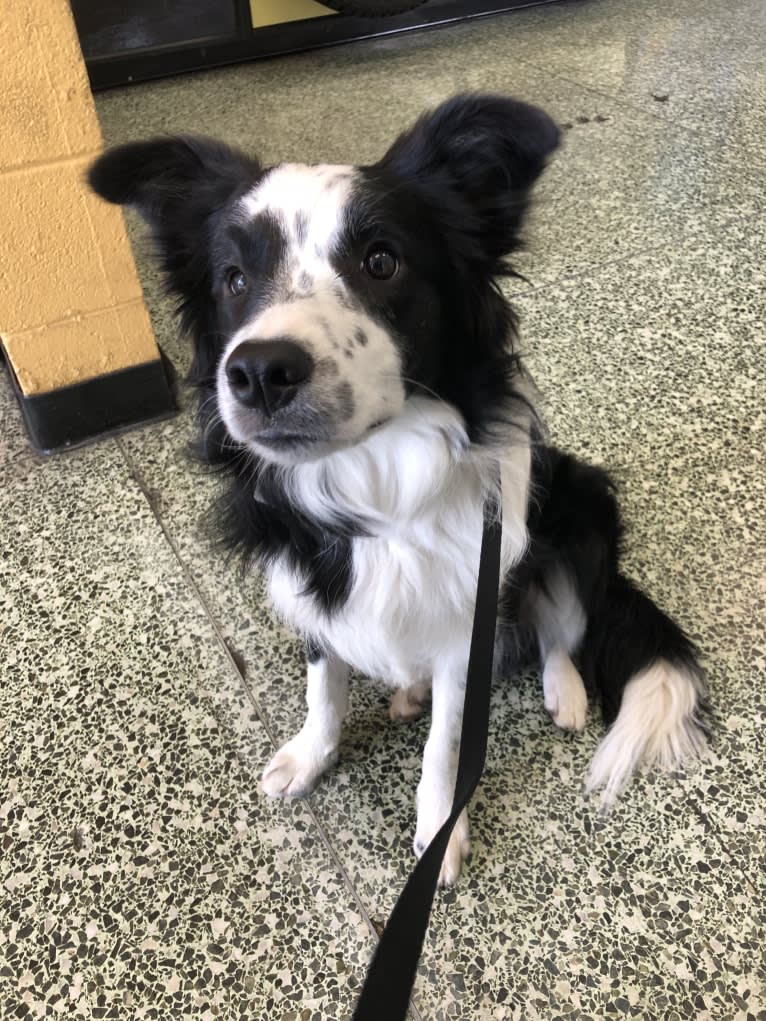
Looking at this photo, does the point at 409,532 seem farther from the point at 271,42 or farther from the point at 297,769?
the point at 271,42

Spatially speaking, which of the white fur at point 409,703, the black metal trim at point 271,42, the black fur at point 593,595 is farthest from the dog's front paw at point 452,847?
the black metal trim at point 271,42

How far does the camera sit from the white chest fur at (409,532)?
1191 millimetres

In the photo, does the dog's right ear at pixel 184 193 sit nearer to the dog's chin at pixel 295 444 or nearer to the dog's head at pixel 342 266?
the dog's head at pixel 342 266

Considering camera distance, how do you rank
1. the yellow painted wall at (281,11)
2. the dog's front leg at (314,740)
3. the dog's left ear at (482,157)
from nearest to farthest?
the dog's left ear at (482,157) → the dog's front leg at (314,740) → the yellow painted wall at (281,11)

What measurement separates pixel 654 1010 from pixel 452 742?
1.63ft

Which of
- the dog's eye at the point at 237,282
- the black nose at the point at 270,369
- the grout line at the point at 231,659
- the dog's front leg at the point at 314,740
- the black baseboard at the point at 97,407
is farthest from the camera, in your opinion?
the black baseboard at the point at 97,407

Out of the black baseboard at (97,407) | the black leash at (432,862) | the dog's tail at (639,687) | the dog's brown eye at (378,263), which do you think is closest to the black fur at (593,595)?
the dog's tail at (639,687)

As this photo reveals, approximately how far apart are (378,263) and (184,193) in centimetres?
36

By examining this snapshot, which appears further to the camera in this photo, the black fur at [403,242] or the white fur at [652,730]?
the white fur at [652,730]

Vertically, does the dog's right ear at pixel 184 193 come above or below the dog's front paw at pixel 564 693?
above

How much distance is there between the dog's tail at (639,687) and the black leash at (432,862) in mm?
465

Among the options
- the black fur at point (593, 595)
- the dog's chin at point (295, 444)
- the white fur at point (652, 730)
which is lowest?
the white fur at point (652, 730)

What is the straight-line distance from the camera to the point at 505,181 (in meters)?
1.15

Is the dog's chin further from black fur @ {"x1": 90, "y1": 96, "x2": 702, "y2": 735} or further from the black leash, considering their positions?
the black leash
